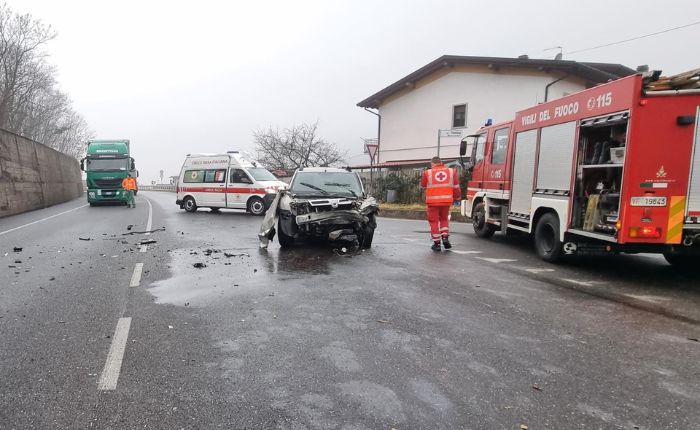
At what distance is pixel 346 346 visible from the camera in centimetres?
358

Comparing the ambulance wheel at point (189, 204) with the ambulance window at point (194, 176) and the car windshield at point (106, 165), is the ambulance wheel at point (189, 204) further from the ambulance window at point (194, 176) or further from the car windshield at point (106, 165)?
the car windshield at point (106, 165)

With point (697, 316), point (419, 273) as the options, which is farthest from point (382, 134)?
point (697, 316)

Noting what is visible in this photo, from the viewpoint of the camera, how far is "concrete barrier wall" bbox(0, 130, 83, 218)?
18.0 meters

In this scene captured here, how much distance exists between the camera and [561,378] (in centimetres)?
307

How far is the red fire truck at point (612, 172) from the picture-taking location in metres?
5.47

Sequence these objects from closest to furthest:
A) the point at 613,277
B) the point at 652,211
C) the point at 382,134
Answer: the point at 652,211, the point at 613,277, the point at 382,134

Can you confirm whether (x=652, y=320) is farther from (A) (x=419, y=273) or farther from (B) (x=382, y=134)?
(B) (x=382, y=134)

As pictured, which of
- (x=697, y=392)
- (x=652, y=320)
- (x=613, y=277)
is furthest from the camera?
(x=613, y=277)

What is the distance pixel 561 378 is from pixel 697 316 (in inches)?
108

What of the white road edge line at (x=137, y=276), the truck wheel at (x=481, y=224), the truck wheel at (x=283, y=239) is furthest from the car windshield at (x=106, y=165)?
the truck wheel at (x=481, y=224)

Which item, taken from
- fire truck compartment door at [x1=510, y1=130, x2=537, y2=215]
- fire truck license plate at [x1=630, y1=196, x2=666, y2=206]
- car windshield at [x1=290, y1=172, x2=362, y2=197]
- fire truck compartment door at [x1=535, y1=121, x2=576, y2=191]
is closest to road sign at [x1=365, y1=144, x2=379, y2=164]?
car windshield at [x1=290, y1=172, x2=362, y2=197]

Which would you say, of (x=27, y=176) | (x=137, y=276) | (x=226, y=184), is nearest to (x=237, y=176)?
(x=226, y=184)

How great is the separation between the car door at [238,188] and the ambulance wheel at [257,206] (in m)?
0.27

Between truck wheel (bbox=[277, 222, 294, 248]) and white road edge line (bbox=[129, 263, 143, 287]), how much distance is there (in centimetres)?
261
